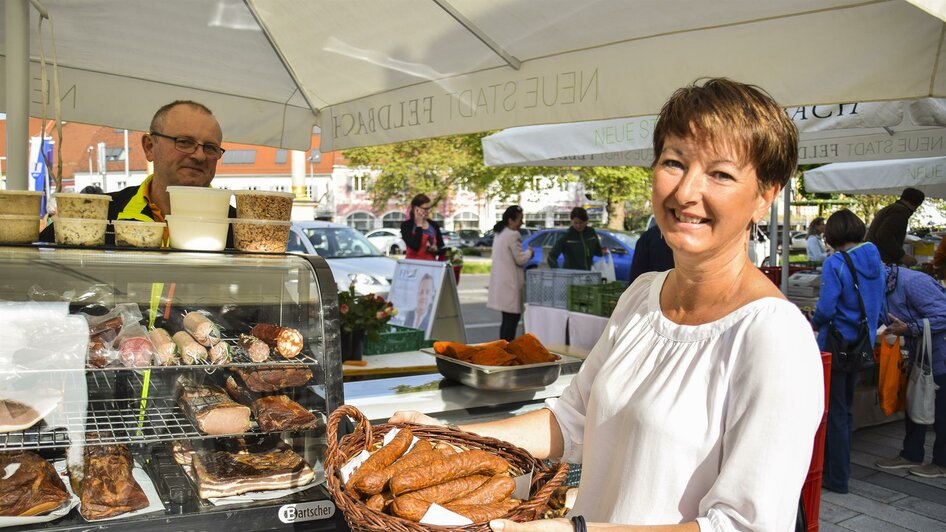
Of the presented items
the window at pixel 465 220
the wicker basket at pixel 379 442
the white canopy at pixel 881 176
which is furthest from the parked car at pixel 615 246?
the window at pixel 465 220

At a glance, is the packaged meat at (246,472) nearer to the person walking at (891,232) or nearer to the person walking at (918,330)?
the person walking at (918,330)

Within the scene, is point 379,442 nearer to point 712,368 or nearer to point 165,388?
point 712,368

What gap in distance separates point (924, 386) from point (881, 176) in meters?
5.97

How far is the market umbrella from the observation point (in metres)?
2.98

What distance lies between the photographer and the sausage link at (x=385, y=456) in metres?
1.72

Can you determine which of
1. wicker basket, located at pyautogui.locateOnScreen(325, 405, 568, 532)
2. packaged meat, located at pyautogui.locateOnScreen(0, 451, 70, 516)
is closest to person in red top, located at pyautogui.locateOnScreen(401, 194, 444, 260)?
packaged meat, located at pyautogui.locateOnScreen(0, 451, 70, 516)

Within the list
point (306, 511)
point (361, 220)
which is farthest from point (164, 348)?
point (361, 220)

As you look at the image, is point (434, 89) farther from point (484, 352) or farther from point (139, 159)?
point (139, 159)

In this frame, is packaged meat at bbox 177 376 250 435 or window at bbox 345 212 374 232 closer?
packaged meat at bbox 177 376 250 435

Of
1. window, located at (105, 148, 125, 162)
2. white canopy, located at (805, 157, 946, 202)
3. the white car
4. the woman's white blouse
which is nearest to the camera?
the woman's white blouse

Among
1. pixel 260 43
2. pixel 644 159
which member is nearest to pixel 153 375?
pixel 260 43

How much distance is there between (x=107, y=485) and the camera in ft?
7.52

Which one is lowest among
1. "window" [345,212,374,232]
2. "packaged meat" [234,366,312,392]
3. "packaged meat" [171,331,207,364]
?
"packaged meat" [234,366,312,392]

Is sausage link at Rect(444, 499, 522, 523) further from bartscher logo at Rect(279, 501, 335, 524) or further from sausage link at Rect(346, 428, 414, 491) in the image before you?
bartscher logo at Rect(279, 501, 335, 524)
